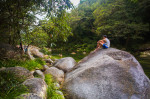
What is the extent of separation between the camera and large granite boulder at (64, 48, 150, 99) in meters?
3.18

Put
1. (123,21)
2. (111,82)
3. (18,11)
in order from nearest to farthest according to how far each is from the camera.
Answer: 1. (111,82)
2. (18,11)
3. (123,21)

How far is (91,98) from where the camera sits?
3.24 m

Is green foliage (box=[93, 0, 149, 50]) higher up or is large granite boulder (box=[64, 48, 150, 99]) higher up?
green foliage (box=[93, 0, 149, 50])

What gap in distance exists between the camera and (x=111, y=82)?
340 cm

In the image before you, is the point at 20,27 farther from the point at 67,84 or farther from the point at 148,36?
the point at 148,36

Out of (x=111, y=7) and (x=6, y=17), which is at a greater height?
(x=111, y=7)

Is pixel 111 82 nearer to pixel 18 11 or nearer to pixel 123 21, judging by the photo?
pixel 18 11

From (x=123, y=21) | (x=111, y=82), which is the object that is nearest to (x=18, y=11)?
(x=111, y=82)

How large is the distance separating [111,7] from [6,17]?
51.1ft

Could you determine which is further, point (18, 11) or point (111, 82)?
point (18, 11)

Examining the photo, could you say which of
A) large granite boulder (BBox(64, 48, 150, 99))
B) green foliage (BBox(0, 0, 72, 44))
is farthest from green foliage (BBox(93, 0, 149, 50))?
green foliage (BBox(0, 0, 72, 44))

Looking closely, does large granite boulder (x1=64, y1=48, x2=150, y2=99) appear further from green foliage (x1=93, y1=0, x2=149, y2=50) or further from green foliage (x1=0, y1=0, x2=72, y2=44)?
green foliage (x1=93, y1=0, x2=149, y2=50)

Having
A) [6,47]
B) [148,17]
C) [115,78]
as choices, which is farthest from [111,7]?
[6,47]

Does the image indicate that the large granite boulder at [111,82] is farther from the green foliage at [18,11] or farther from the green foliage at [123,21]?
the green foliage at [123,21]
